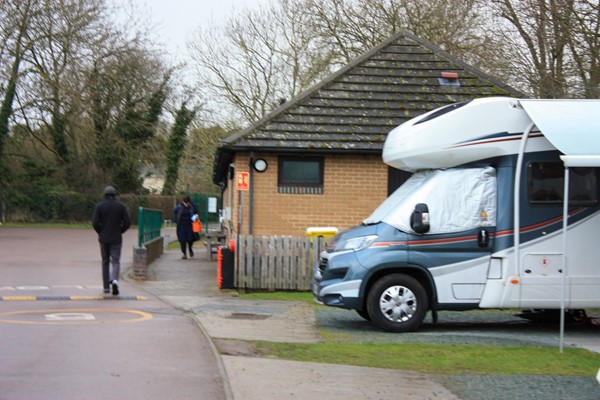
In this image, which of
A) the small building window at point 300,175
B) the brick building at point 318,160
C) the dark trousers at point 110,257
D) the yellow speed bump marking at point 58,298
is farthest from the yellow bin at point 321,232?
the dark trousers at point 110,257

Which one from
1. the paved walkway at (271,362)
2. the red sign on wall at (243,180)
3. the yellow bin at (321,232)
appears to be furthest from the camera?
the red sign on wall at (243,180)

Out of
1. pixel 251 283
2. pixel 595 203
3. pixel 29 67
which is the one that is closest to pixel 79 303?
pixel 251 283

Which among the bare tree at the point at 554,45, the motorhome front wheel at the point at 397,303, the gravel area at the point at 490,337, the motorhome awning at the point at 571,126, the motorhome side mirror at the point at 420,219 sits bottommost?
the gravel area at the point at 490,337

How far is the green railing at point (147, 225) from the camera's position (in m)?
20.1

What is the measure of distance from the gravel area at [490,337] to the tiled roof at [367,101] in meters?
4.64

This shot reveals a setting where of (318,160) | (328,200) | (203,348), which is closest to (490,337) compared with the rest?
(203,348)

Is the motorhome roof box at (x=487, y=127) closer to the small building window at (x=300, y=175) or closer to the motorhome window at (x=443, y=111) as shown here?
the motorhome window at (x=443, y=111)

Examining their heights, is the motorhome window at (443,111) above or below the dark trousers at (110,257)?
above

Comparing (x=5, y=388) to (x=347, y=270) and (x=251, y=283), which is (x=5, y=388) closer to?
(x=347, y=270)

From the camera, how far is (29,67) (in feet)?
136

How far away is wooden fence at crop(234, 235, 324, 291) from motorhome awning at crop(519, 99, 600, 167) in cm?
553

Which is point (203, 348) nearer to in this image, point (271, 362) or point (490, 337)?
point (271, 362)

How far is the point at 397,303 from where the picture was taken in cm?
1101

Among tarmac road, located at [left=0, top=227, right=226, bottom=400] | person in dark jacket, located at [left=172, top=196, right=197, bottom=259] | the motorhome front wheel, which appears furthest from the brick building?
person in dark jacket, located at [left=172, top=196, right=197, bottom=259]
